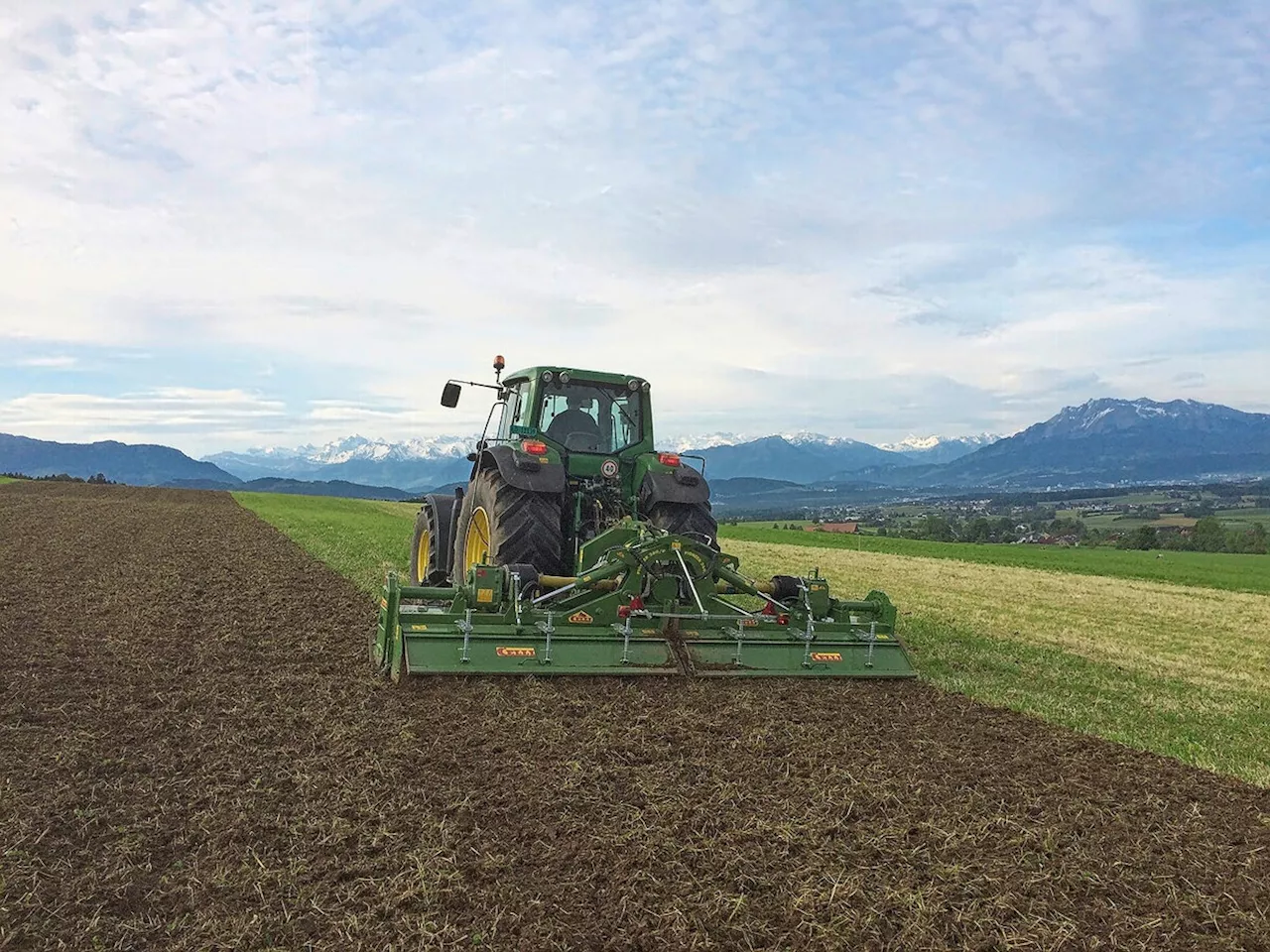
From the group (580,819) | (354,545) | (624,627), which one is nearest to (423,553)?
(624,627)

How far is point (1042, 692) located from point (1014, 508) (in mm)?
98590

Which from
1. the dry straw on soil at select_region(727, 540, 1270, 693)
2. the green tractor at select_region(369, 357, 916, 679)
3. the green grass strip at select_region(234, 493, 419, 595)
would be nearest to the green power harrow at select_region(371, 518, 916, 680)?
the green tractor at select_region(369, 357, 916, 679)

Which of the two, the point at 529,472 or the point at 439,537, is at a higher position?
the point at 529,472

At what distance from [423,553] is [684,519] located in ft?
13.2

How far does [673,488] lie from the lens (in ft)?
27.8

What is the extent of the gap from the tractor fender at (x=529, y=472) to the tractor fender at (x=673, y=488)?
2.98ft

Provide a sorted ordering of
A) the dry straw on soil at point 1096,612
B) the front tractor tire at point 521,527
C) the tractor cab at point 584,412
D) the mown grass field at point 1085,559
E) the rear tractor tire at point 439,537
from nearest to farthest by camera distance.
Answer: the front tractor tire at point 521,527
the tractor cab at point 584,412
the dry straw on soil at point 1096,612
the rear tractor tire at point 439,537
the mown grass field at point 1085,559

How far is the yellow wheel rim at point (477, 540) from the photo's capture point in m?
8.67

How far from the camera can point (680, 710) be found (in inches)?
241

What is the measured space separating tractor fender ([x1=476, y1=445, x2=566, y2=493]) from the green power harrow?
78 cm

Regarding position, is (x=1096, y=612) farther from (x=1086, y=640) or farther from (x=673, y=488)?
(x=673, y=488)

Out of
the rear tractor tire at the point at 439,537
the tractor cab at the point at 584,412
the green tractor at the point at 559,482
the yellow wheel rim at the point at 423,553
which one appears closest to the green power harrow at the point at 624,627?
the green tractor at the point at 559,482

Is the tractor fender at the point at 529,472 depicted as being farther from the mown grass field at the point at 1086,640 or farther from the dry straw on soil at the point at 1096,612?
the dry straw on soil at the point at 1096,612

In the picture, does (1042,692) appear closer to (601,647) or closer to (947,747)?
(947,747)
